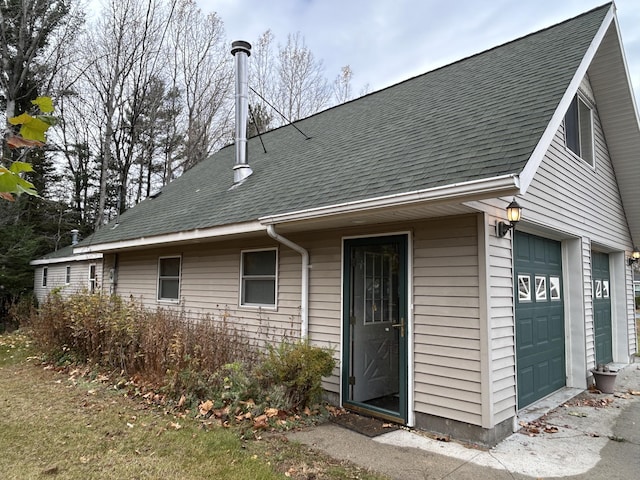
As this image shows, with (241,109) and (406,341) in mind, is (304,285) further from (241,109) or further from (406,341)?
(241,109)

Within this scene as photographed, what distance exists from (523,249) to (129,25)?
17.8 metres

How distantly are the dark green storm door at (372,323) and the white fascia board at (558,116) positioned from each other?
5.45 ft

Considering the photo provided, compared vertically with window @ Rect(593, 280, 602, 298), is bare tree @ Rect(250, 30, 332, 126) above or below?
above

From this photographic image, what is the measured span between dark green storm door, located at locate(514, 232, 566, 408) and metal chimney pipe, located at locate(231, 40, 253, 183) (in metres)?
5.64

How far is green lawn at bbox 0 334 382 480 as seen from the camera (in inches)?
135

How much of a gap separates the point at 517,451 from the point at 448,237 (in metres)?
2.19

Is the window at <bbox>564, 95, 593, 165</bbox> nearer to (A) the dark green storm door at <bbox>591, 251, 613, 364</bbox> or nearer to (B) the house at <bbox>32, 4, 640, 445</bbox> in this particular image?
(B) the house at <bbox>32, 4, 640, 445</bbox>

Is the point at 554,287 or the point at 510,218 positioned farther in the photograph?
the point at 554,287

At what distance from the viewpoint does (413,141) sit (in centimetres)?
574

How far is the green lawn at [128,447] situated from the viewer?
135 inches

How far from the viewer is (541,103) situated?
4652 millimetres

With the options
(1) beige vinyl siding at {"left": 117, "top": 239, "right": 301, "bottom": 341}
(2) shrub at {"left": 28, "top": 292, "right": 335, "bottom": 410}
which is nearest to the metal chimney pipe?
(1) beige vinyl siding at {"left": 117, "top": 239, "right": 301, "bottom": 341}

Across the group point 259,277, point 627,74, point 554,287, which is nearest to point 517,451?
point 554,287

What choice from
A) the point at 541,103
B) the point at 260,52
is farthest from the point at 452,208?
the point at 260,52
